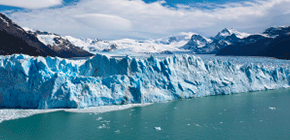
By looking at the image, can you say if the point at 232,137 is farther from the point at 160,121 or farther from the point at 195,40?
the point at 195,40

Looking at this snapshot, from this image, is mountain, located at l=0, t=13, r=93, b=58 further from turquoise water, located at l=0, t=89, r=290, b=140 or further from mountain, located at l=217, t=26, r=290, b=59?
mountain, located at l=217, t=26, r=290, b=59

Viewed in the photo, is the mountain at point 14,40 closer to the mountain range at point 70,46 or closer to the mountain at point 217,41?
the mountain range at point 70,46

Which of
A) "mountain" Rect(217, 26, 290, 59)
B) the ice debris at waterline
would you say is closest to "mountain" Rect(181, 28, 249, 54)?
"mountain" Rect(217, 26, 290, 59)

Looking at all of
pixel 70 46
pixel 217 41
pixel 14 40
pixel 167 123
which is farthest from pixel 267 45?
pixel 70 46

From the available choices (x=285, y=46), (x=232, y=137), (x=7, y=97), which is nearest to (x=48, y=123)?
(x=7, y=97)

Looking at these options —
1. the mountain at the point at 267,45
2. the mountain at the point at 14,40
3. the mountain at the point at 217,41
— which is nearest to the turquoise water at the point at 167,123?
the mountain at the point at 14,40
